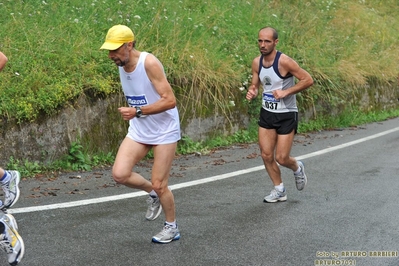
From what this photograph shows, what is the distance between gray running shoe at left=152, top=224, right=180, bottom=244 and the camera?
5.95 m

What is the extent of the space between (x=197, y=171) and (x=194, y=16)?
19.5ft

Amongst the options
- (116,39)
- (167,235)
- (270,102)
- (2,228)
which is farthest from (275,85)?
(2,228)

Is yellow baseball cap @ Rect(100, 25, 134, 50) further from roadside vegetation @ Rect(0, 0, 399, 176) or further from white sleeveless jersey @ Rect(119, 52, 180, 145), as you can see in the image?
roadside vegetation @ Rect(0, 0, 399, 176)

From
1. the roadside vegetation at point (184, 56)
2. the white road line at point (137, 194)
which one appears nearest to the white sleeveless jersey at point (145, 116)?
the white road line at point (137, 194)

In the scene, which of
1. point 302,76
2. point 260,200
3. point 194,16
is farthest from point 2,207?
point 194,16

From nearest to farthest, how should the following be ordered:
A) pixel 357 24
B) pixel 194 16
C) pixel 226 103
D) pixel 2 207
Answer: pixel 2 207 < pixel 226 103 < pixel 194 16 < pixel 357 24

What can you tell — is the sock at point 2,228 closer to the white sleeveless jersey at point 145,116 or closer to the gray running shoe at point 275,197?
the white sleeveless jersey at point 145,116

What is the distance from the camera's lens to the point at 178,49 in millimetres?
12305

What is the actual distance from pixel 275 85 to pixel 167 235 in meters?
2.60

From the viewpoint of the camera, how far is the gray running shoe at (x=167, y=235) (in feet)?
19.5

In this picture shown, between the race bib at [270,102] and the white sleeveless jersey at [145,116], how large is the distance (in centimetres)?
206

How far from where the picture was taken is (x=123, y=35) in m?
5.63

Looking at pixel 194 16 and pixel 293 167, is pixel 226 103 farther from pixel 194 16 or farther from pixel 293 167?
pixel 293 167

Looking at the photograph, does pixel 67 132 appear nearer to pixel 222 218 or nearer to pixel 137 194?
pixel 137 194
